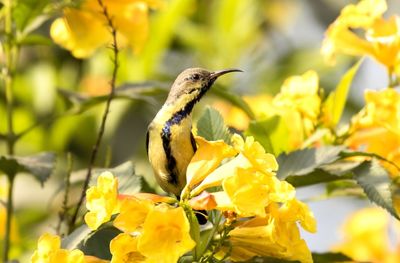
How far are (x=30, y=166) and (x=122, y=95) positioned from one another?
371mm

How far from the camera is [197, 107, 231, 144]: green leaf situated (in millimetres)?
2096

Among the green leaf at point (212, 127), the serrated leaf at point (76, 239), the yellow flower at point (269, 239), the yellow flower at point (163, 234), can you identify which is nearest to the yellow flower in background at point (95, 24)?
the green leaf at point (212, 127)

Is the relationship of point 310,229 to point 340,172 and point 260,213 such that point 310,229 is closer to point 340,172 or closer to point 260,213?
point 260,213

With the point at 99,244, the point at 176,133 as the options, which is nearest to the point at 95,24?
the point at 176,133

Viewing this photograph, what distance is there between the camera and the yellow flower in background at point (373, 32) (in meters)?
2.47

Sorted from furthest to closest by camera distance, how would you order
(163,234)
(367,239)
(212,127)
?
1. (367,239)
2. (212,127)
3. (163,234)

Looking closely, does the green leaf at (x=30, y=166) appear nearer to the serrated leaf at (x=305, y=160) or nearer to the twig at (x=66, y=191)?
the twig at (x=66, y=191)

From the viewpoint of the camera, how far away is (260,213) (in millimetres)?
1693

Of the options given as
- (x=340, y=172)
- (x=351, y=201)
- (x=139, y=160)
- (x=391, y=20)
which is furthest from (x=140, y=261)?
(x=351, y=201)

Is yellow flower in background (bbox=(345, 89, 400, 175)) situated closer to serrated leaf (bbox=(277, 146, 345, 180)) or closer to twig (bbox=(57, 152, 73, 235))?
serrated leaf (bbox=(277, 146, 345, 180))

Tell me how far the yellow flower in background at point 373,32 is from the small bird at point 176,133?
0.48 meters

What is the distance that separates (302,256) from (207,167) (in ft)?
0.83

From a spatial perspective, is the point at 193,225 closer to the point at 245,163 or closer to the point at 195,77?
the point at 245,163

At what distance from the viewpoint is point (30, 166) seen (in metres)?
2.26
